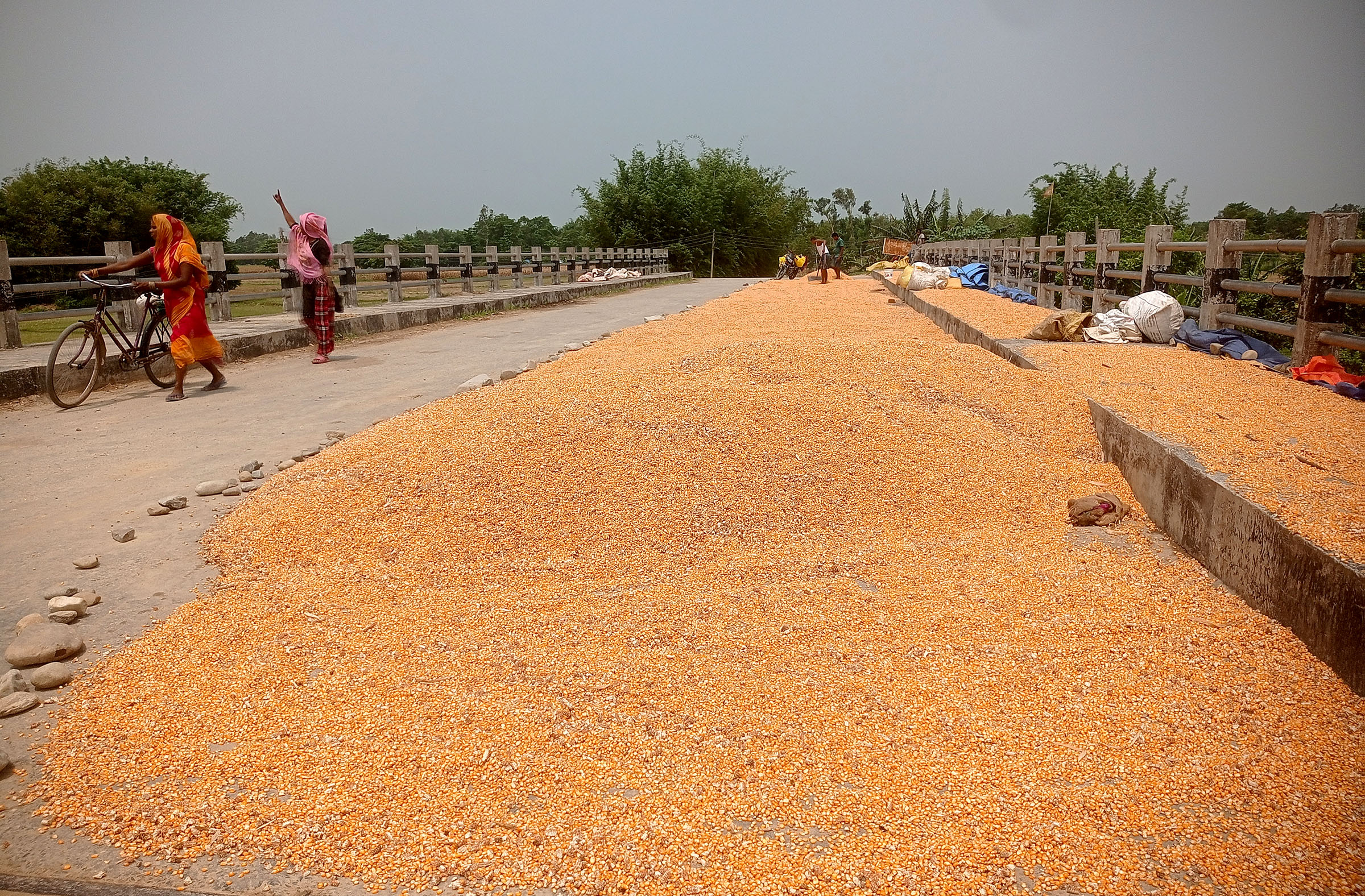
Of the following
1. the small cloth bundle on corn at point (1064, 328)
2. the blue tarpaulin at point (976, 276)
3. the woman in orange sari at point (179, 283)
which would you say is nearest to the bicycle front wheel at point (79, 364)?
the woman in orange sari at point (179, 283)

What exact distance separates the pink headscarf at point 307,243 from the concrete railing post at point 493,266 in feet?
35.0

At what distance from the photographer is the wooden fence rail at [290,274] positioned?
847 centimetres

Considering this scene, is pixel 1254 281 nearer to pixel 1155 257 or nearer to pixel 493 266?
pixel 1155 257

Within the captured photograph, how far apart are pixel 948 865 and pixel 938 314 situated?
32.4 ft

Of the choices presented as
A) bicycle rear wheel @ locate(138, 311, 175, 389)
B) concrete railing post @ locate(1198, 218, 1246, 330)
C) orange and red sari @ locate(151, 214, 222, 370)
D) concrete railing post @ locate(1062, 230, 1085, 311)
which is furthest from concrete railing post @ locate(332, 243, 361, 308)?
concrete railing post @ locate(1198, 218, 1246, 330)

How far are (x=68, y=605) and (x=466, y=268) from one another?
52.7 feet

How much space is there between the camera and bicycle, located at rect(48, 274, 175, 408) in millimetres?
6535

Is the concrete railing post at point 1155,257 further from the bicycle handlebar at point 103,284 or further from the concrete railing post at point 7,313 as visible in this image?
the concrete railing post at point 7,313

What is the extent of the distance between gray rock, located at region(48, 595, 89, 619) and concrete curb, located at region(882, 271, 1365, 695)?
147 inches

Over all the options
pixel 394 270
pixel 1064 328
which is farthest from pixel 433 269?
pixel 1064 328

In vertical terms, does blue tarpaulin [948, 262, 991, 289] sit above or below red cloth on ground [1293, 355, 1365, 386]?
above

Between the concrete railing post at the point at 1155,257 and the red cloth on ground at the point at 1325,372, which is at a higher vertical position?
the concrete railing post at the point at 1155,257

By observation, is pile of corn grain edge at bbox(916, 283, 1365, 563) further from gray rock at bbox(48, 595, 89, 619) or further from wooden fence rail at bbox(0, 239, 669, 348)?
wooden fence rail at bbox(0, 239, 669, 348)

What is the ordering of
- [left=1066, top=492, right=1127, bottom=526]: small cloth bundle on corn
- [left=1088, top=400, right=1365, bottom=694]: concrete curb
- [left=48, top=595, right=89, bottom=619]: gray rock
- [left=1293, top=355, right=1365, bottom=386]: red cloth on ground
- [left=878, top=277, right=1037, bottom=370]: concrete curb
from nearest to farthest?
[left=1088, top=400, right=1365, bottom=694]: concrete curb → [left=48, top=595, right=89, bottom=619]: gray rock → [left=1066, top=492, right=1127, bottom=526]: small cloth bundle on corn → [left=1293, top=355, right=1365, bottom=386]: red cloth on ground → [left=878, top=277, right=1037, bottom=370]: concrete curb
